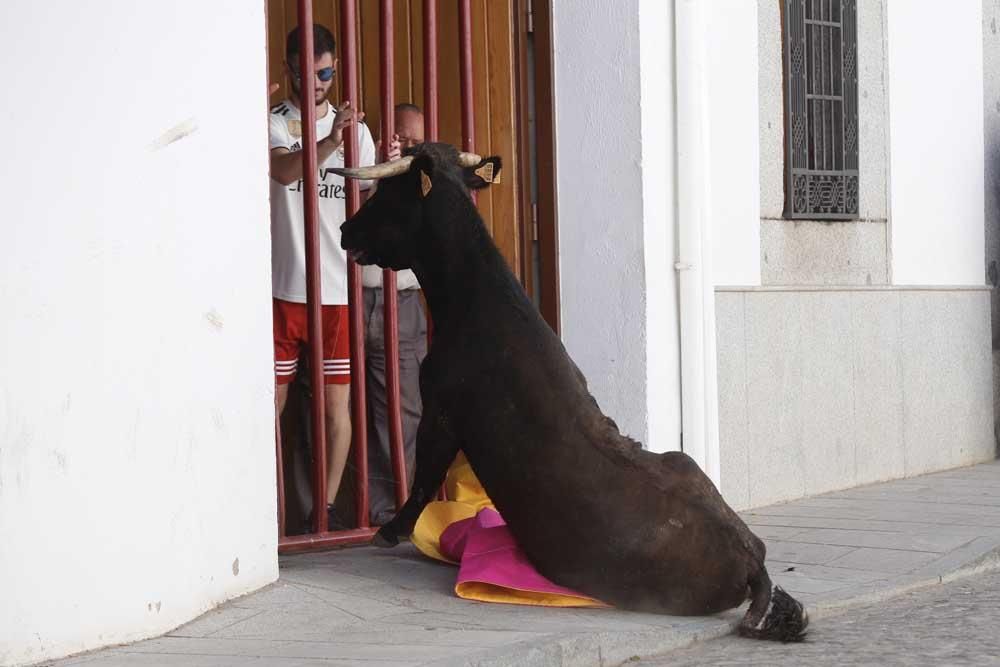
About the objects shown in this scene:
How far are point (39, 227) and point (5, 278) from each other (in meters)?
0.21

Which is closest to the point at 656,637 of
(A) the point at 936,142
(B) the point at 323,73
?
(B) the point at 323,73

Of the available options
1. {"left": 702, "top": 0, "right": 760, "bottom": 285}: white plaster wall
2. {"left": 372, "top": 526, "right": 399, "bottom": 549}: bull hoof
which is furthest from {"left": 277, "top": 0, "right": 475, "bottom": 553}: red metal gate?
{"left": 702, "top": 0, "right": 760, "bottom": 285}: white plaster wall

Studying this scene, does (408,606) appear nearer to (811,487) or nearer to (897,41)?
(811,487)

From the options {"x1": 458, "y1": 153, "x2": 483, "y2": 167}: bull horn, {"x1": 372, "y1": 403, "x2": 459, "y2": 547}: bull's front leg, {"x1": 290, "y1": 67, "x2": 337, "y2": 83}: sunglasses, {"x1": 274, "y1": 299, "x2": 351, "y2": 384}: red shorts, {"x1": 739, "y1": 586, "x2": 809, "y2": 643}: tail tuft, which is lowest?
{"x1": 739, "y1": 586, "x2": 809, "y2": 643}: tail tuft

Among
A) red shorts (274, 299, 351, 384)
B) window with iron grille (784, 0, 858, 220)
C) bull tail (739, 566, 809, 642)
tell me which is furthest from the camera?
window with iron grille (784, 0, 858, 220)

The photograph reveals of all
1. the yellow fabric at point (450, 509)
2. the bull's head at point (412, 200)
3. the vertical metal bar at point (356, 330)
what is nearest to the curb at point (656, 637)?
the yellow fabric at point (450, 509)

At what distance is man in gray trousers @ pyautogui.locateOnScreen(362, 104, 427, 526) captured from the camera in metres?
7.84

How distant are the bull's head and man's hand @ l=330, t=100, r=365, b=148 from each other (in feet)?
2.02

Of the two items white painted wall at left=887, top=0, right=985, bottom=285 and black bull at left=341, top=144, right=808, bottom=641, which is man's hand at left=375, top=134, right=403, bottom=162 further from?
white painted wall at left=887, top=0, right=985, bottom=285

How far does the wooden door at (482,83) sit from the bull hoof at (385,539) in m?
2.14

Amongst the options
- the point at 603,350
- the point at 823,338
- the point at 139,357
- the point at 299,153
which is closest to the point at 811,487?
the point at 823,338

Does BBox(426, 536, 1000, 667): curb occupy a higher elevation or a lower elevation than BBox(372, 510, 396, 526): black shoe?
lower

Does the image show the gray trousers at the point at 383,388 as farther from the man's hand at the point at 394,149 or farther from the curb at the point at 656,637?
the curb at the point at 656,637

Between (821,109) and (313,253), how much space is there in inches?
152
